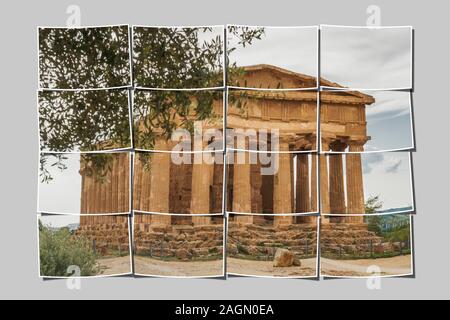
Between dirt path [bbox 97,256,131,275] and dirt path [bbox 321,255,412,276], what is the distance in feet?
6.50

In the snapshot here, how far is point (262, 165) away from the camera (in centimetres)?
1492

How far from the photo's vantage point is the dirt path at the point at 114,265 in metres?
14.8

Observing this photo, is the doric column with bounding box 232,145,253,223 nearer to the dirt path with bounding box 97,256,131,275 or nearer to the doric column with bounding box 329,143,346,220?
the doric column with bounding box 329,143,346,220

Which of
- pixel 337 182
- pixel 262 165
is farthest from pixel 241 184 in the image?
pixel 337 182

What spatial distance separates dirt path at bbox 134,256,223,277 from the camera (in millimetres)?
14789

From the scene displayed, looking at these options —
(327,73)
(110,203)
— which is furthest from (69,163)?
(327,73)

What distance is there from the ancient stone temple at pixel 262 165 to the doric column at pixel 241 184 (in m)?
0.01

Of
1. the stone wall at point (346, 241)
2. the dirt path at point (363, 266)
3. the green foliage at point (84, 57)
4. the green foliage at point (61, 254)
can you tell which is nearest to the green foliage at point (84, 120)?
the green foliage at point (84, 57)

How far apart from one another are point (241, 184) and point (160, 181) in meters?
0.83

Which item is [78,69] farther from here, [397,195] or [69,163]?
[397,195]

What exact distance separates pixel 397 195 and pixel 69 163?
3324 mm

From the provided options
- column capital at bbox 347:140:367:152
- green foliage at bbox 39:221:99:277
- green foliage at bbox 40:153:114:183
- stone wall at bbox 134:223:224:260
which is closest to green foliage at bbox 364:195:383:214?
column capital at bbox 347:140:367:152

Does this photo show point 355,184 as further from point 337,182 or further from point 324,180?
point 324,180

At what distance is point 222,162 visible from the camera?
1477cm
